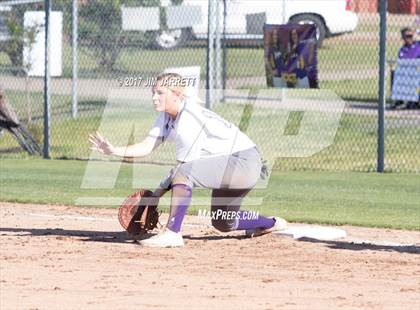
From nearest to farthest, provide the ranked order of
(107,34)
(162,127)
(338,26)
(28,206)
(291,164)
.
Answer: (162,127) → (28,206) → (291,164) → (107,34) → (338,26)

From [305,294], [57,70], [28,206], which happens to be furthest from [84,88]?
[305,294]

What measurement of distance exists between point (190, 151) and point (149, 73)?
10919 millimetres

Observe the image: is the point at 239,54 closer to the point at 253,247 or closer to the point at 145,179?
the point at 145,179

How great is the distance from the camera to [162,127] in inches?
407

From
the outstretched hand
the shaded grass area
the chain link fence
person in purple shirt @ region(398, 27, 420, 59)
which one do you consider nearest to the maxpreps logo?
the outstretched hand

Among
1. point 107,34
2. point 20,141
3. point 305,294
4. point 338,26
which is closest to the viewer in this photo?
point 305,294

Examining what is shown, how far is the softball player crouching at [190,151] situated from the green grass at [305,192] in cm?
217

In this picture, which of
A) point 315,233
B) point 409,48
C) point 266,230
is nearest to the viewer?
point 266,230

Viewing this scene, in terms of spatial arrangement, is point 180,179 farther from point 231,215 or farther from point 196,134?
point 231,215

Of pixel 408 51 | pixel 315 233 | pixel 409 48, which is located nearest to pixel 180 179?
pixel 315 233

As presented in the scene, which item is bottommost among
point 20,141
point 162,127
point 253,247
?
point 20,141

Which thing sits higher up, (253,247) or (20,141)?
(253,247)

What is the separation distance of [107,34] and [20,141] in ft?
8.87

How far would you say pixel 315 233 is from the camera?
11203 millimetres
